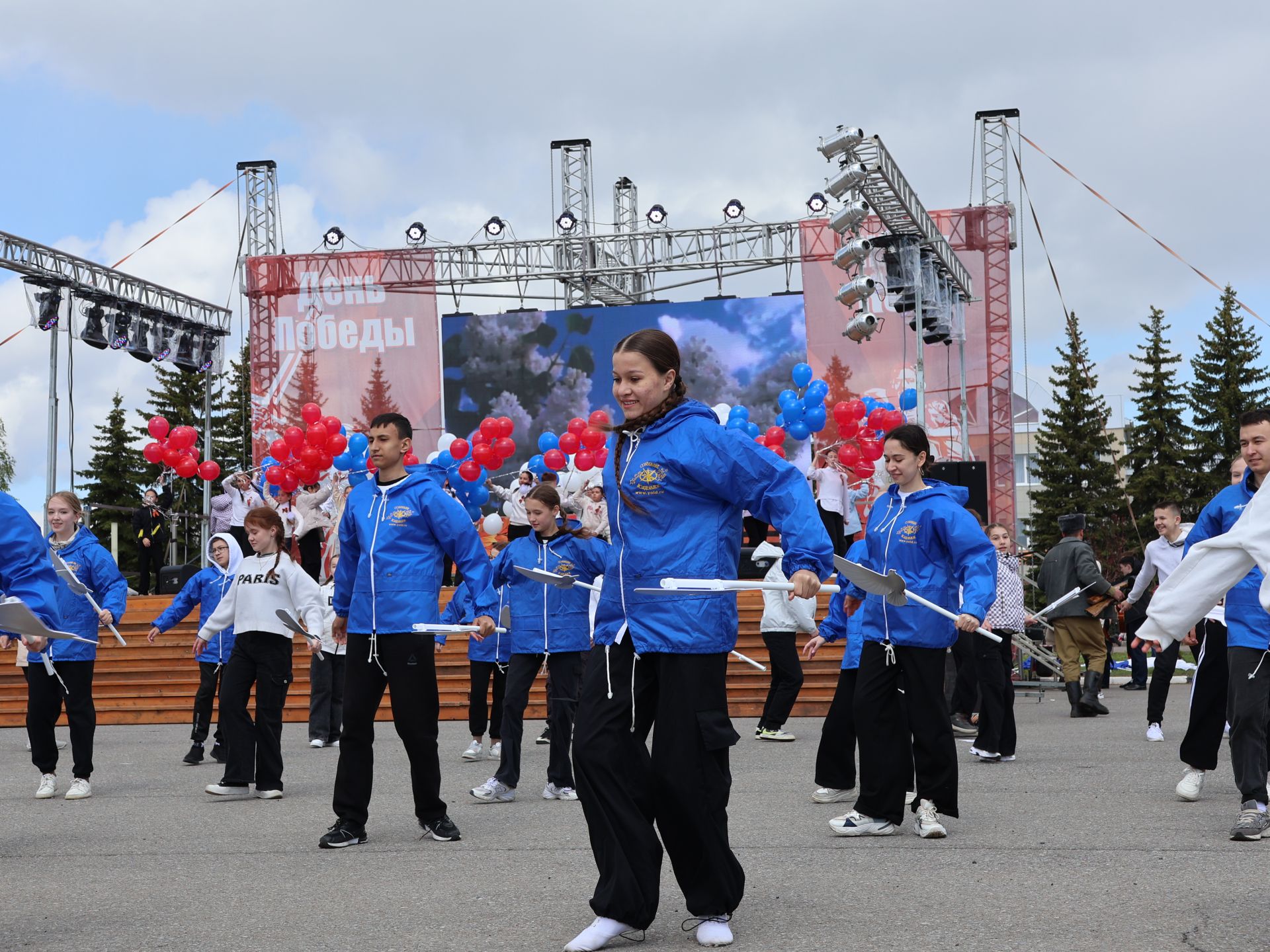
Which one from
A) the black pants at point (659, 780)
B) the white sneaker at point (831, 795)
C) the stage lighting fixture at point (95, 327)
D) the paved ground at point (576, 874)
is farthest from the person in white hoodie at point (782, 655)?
the stage lighting fixture at point (95, 327)

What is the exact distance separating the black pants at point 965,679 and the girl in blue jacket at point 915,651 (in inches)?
158

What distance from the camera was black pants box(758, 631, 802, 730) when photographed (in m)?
12.5

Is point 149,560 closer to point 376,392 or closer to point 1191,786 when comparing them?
point 376,392

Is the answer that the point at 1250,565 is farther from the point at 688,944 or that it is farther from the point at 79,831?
the point at 79,831

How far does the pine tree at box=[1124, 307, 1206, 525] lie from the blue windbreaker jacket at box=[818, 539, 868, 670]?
132ft

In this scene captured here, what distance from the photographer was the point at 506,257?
29.2 metres

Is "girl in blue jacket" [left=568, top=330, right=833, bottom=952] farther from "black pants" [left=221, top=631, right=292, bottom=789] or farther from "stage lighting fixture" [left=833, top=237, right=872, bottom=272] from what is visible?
"stage lighting fixture" [left=833, top=237, right=872, bottom=272]

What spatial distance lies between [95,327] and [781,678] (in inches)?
680

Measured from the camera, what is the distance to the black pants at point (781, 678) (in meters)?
12.5

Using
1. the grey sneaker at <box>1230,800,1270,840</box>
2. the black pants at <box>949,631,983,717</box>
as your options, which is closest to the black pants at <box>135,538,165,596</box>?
the black pants at <box>949,631,983,717</box>

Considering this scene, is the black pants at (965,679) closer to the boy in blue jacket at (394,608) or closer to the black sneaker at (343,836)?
the boy in blue jacket at (394,608)

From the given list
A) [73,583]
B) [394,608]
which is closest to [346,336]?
[73,583]

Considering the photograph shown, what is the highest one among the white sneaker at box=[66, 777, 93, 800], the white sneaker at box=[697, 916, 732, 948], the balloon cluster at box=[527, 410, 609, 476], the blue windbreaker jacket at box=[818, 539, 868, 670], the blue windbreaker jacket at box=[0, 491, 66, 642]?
the balloon cluster at box=[527, 410, 609, 476]

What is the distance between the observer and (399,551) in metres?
6.94
